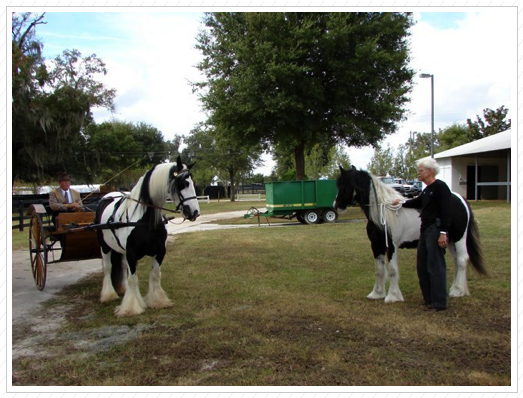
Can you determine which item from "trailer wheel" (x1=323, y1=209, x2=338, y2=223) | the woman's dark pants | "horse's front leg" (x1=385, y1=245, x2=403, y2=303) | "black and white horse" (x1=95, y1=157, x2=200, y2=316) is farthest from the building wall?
"black and white horse" (x1=95, y1=157, x2=200, y2=316)

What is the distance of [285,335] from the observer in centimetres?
450

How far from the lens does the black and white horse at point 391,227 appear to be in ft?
18.8

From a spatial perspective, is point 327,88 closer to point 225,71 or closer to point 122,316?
point 225,71

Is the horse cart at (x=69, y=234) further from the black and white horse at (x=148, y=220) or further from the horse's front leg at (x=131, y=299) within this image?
the horse's front leg at (x=131, y=299)

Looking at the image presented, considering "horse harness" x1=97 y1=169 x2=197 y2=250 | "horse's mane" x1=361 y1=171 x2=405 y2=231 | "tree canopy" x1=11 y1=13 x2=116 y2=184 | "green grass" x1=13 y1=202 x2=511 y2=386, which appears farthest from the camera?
"tree canopy" x1=11 y1=13 x2=116 y2=184

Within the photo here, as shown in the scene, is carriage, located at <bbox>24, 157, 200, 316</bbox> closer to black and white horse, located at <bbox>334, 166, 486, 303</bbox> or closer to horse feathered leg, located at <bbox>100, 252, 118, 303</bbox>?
horse feathered leg, located at <bbox>100, 252, 118, 303</bbox>

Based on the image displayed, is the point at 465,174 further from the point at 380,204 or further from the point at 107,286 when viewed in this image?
the point at 107,286

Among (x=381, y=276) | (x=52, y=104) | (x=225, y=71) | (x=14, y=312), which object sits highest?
(x=225, y=71)

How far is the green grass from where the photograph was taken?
3.53 metres

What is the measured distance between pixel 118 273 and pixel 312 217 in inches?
535

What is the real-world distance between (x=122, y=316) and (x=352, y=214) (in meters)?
19.3

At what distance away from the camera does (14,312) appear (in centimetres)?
580

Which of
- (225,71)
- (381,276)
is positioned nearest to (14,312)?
(381,276)

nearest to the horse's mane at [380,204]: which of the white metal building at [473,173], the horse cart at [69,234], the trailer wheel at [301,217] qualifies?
the horse cart at [69,234]
